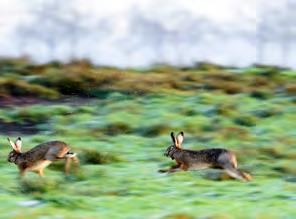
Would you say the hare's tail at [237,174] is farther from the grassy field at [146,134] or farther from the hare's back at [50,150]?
the hare's back at [50,150]

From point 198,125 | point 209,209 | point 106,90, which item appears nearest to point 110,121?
point 198,125

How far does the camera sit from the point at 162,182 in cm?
1892

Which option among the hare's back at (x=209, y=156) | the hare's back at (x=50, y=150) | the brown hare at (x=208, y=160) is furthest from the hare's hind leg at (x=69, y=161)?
the hare's back at (x=209, y=156)

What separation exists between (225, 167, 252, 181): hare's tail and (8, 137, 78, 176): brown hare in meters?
2.53

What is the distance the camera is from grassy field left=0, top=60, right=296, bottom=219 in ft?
54.0

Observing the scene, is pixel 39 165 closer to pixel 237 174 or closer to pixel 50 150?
pixel 50 150

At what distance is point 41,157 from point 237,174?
3164 millimetres

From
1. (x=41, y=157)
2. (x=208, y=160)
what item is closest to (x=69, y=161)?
(x=41, y=157)

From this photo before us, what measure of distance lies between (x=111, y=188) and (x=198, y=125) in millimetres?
8516

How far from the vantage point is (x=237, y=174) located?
19.6 metres

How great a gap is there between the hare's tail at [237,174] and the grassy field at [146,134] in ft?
0.63

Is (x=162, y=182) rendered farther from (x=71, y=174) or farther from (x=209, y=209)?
(x=209, y=209)

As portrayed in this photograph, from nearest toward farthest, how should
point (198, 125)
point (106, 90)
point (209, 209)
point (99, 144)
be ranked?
point (209, 209) < point (99, 144) < point (198, 125) < point (106, 90)

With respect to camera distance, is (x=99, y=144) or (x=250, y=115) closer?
(x=99, y=144)
